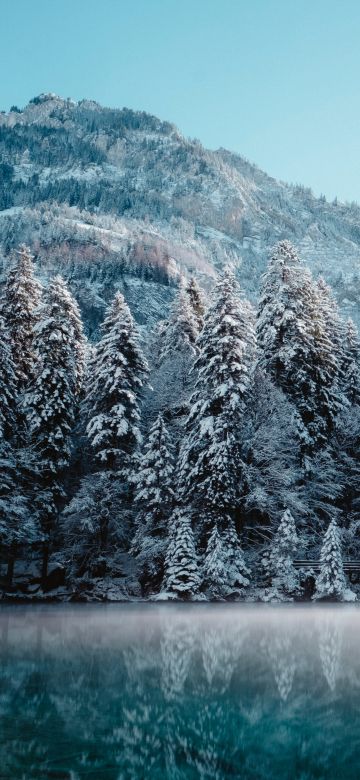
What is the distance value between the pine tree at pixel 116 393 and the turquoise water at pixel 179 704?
1626cm

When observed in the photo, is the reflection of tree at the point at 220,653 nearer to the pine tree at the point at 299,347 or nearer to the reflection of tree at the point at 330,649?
the reflection of tree at the point at 330,649

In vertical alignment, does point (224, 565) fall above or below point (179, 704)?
above

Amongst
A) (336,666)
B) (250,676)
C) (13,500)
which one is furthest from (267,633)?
(13,500)

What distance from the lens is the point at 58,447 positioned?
3322 centimetres

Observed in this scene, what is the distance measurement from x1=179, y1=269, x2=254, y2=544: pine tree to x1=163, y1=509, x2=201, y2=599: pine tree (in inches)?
54.4

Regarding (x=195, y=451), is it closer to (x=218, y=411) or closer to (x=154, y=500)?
(x=218, y=411)

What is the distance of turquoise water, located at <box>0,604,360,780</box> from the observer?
23.0 feet

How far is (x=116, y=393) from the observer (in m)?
34.7

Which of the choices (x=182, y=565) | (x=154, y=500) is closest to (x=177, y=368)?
(x=154, y=500)

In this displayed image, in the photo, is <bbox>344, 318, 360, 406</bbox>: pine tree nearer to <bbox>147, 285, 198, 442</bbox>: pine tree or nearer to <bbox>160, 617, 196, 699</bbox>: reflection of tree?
<bbox>147, 285, 198, 442</bbox>: pine tree

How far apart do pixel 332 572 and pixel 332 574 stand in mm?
97

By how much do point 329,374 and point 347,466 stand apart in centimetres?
498

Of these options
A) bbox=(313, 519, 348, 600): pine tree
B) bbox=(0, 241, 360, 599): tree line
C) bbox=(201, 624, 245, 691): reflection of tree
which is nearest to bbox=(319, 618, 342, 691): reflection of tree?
bbox=(201, 624, 245, 691): reflection of tree

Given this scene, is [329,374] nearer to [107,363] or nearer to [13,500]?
[107,363]
